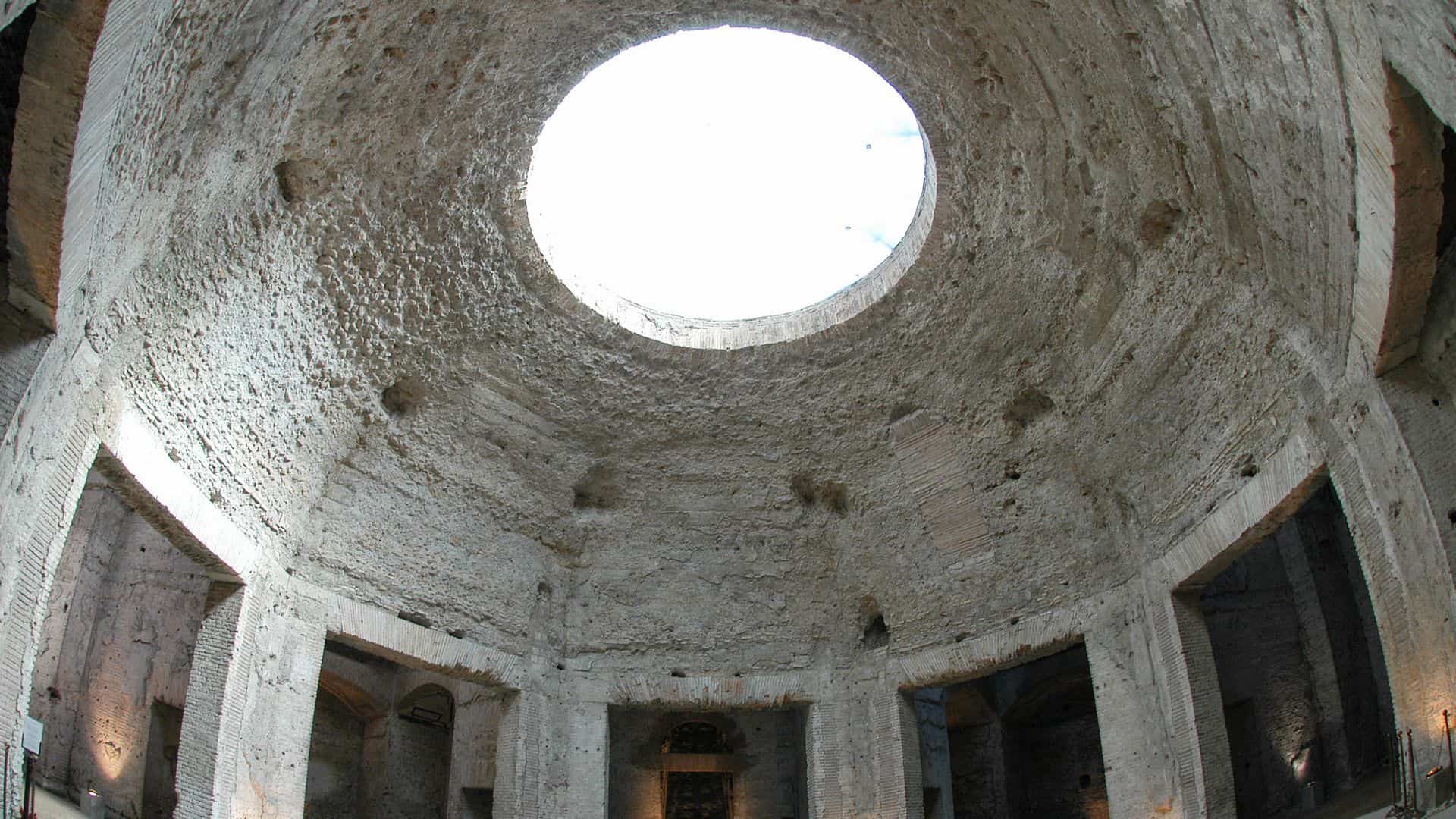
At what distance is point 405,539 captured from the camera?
9750mm

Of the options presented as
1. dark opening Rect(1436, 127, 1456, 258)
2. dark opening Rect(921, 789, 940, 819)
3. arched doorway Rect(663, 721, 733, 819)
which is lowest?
dark opening Rect(921, 789, 940, 819)

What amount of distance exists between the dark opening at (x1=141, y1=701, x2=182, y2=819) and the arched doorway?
446cm

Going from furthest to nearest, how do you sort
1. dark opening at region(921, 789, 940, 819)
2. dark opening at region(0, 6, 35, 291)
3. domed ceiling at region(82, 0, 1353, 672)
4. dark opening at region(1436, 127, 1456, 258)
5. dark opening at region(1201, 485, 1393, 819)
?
dark opening at region(921, 789, 940, 819) < dark opening at region(1201, 485, 1393, 819) < domed ceiling at region(82, 0, 1353, 672) < dark opening at region(1436, 127, 1456, 258) < dark opening at region(0, 6, 35, 291)

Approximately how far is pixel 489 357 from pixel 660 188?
2.86 metres

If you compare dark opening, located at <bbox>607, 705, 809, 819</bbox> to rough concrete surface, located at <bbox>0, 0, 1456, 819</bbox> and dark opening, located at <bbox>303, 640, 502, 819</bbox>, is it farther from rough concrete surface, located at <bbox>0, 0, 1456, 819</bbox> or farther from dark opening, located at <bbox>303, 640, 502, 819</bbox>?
dark opening, located at <bbox>303, 640, 502, 819</bbox>

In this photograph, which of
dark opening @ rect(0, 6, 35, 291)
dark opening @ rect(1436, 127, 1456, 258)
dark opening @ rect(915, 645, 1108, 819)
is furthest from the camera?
dark opening @ rect(915, 645, 1108, 819)

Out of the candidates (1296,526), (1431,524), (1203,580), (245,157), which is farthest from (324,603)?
(1296,526)

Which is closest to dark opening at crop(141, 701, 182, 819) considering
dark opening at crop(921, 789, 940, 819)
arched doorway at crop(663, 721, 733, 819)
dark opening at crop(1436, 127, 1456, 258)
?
arched doorway at crop(663, 721, 733, 819)

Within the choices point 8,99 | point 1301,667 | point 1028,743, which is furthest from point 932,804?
point 8,99

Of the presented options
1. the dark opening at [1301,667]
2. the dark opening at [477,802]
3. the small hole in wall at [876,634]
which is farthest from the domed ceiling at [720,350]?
the dark opening at [1301,667]

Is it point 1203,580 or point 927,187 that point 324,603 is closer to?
point 927,187

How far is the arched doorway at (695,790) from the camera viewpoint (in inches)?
469

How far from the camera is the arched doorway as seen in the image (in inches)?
469

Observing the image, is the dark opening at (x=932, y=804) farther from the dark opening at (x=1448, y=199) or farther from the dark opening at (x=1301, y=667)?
the dark opening at (x=1448, y=199)
